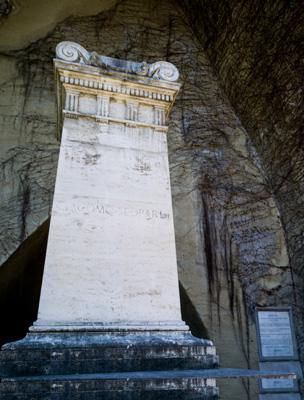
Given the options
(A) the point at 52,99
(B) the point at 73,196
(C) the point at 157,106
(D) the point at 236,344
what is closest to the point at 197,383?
(B) the point at 73,196

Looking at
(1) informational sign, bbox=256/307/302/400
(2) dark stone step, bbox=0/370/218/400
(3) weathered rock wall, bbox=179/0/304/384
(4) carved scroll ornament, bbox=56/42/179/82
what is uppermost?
(3) weathered rock wall, bbox=179/0/304/384

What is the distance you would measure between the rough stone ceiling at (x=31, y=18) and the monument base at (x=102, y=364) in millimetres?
7713

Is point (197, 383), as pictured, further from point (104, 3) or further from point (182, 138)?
point (104, 3)

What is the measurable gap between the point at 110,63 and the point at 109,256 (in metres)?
1.93

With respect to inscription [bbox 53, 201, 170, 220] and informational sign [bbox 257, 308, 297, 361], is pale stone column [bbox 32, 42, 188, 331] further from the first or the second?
informational sign [bbox 257, 308, 297, 361]

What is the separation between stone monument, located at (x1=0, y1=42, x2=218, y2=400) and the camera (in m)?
2.55

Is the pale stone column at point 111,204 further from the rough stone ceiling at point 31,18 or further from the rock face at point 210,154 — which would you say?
the rough stone ceiling at point 31,18

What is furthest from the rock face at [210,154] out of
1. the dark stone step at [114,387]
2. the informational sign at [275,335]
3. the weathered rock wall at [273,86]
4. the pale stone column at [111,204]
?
the dark stone step at [114,387]

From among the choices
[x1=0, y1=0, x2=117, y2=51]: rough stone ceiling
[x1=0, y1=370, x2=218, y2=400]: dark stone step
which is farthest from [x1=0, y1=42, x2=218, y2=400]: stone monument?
[x1=0, y1=0, x2=117, y2=51]: rough stone ceiling

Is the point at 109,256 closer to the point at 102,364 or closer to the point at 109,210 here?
the point at 109,210

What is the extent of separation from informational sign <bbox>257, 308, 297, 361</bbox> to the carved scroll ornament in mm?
4530

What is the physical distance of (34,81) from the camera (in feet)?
27.8

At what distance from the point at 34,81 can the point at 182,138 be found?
3.43 m

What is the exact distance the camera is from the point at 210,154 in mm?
8211
